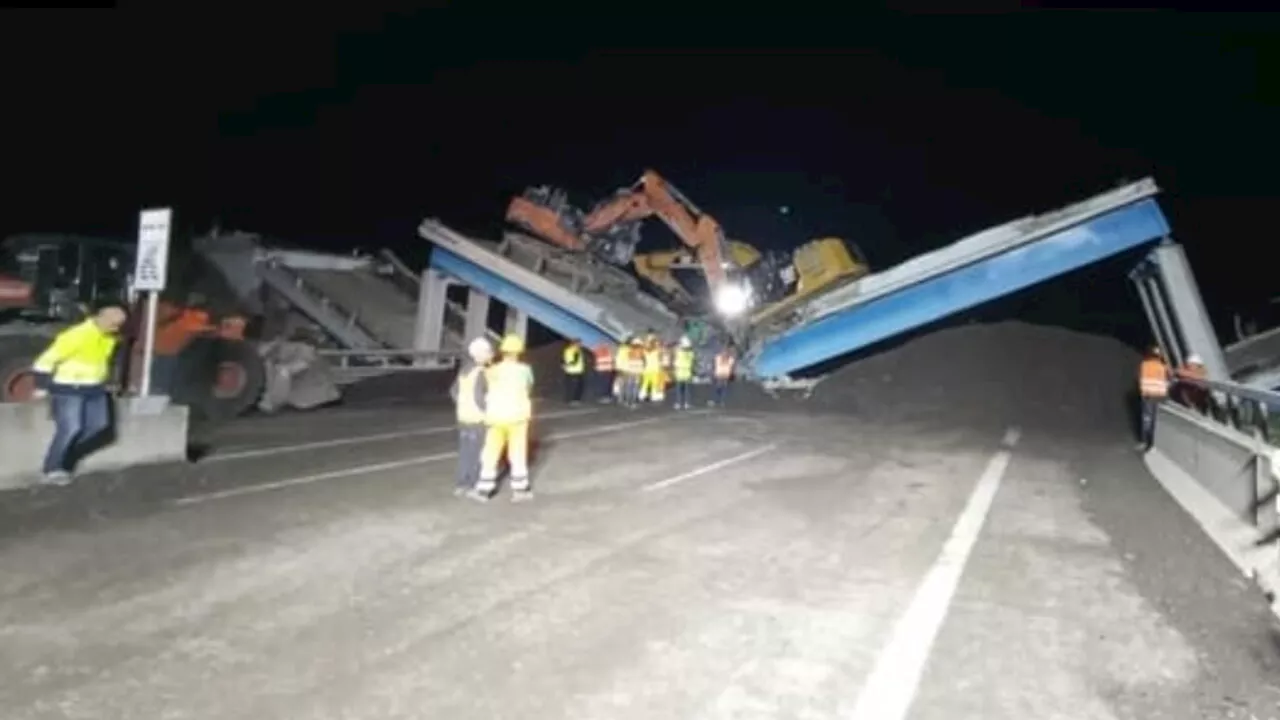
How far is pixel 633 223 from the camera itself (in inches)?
888

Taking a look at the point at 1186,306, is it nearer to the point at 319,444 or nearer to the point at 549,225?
the point at 549,225

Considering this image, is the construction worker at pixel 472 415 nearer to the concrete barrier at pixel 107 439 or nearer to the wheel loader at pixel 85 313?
the concrete barrier at pixel 107 439

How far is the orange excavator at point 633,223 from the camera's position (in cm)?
2208

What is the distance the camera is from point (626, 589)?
599 cm

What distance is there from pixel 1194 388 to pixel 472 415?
13293mm

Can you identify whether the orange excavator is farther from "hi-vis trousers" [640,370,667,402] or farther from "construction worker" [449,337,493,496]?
"construction worker" [449,337,493,496]

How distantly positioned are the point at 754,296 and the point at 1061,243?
23.3 feet

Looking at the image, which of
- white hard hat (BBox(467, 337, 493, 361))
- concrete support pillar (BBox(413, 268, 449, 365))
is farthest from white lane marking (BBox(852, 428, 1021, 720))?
concrete support pillar (BBox(413, 268, 449, 365))

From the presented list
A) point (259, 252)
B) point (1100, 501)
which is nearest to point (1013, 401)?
point (1100, 501)

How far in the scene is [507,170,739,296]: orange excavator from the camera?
869 inches

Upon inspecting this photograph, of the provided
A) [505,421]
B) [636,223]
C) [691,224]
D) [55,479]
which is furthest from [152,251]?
[691,224]

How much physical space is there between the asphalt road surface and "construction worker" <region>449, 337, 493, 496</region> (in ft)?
0.89

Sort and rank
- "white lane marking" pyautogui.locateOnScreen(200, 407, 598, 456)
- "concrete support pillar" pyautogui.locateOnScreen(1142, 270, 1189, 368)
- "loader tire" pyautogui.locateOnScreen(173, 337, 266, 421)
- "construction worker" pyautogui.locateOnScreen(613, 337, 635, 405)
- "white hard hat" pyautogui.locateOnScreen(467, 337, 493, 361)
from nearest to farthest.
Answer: "white hard hat" pyautogui.locateOnScreen(467, 337, 493, 361), "white lane marking" pyautogui.locateOnScreen(200, 407, 598, 456), "loader tire" pyautogui.locateOnScreen(173, 337, 266, 421), "concrete support pillar" pyautogui.locateOnScreen(1142, 270, 1189, 368), "construction worker" pyautogui.locateOnScreen(613, 337, 635, 405)

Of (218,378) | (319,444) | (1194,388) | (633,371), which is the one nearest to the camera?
(319,444)
